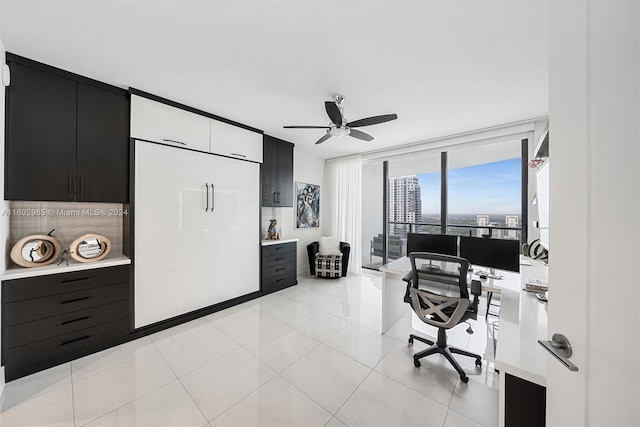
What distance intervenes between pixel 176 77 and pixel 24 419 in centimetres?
281

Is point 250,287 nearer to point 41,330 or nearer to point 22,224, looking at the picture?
point 41,330

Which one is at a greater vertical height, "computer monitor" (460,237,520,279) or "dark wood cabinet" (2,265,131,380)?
"computer monitor" (460,237,520,279)

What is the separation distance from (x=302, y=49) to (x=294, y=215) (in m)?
3.42

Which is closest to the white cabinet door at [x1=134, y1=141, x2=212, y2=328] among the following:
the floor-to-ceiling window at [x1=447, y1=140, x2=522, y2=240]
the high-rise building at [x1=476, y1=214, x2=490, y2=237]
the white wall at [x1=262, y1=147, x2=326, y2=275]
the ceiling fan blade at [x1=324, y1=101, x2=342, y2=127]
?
the white wall at [x1=262, y1=147, x2=326, y2=275]

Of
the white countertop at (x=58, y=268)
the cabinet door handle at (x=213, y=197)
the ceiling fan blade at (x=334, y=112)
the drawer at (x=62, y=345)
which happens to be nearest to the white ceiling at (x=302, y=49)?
the ceiling fan blade at (x=334, y=112)

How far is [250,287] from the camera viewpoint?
3.59 meters

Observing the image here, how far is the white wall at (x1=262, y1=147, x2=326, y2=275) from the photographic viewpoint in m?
4.66

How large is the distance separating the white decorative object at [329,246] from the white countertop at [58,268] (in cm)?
320

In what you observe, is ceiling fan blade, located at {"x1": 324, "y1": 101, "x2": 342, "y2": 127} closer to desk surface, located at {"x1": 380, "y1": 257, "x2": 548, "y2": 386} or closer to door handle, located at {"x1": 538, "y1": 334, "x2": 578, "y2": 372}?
desk surface, located at {"x1": 380, "y1": 257, "x2": 548, "y2": 386}

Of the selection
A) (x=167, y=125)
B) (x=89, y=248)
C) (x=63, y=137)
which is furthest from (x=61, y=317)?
(x=167, y=125)

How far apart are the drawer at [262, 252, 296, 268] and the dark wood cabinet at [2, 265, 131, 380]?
1.79 m

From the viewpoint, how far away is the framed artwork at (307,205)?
197 inches

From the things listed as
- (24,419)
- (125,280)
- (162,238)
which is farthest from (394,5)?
(24,419)

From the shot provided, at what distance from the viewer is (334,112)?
2326 millimetres
